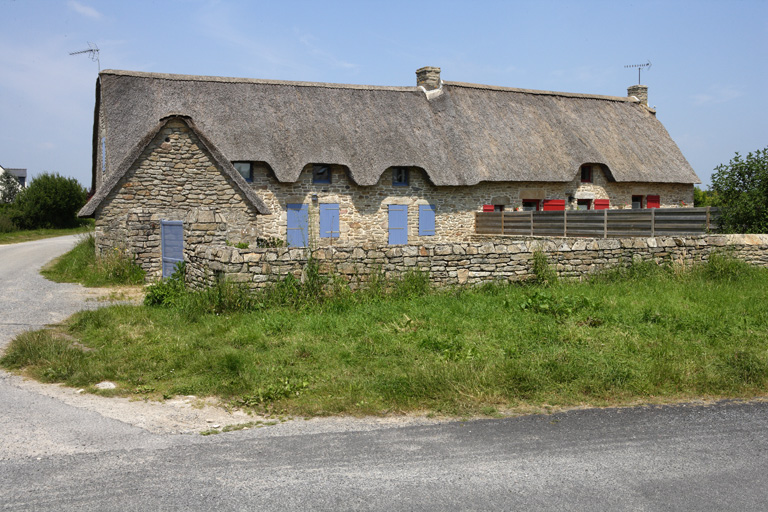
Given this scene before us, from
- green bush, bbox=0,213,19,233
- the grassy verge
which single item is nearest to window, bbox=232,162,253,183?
the grassy verge

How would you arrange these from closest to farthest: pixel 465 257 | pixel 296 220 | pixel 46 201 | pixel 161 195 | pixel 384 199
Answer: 1. pixel 465 257
2. pixel 161 195
3. pixel 296 220
4. pixel 384 199
5. pixel 46 201

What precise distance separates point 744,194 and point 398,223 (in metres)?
10.8

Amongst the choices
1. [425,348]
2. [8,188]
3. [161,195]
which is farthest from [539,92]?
[8,188]

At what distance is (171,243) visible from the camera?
12.9m

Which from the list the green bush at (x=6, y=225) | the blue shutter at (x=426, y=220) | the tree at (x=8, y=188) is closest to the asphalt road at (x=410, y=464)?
the blue shutter at (x=426, y=220)

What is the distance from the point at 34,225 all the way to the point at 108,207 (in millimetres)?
26187

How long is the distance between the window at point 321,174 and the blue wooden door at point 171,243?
797 centimetres

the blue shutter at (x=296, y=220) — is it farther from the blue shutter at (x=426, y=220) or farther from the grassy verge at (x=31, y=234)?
the grassy verge at (x=31, y=234)

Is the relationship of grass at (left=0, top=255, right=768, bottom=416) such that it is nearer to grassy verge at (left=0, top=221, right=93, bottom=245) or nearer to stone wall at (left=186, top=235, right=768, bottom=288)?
stone wall at (left=186, top=235, right=768, bottom=288)

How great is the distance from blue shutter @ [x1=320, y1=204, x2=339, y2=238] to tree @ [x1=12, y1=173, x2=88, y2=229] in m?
22.9

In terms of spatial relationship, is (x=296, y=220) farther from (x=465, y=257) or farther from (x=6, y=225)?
(x=6, y=225)

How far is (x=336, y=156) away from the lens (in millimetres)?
20188

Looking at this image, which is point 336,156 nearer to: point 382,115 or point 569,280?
point 382,115

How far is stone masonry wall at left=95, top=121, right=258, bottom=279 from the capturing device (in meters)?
13.6
